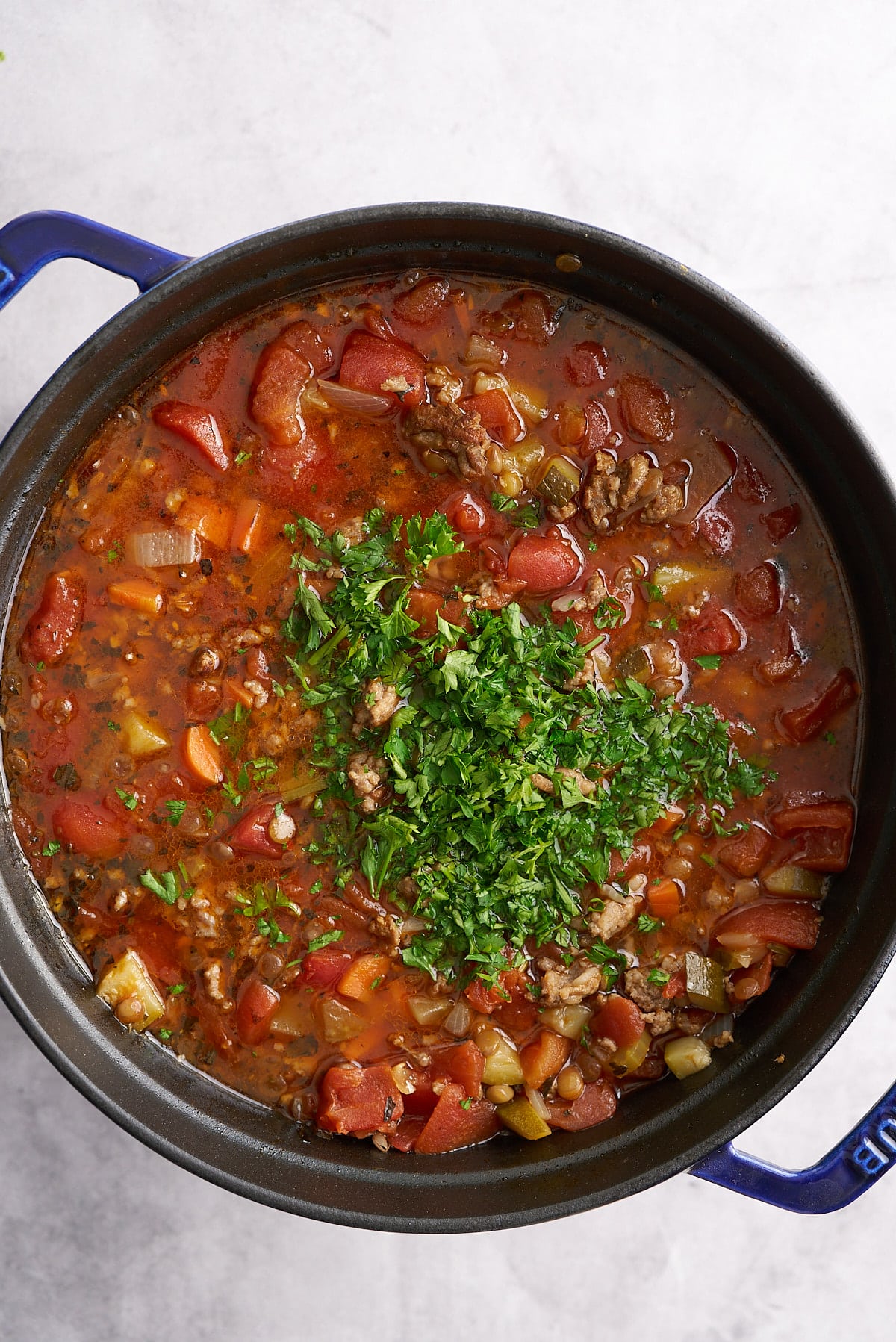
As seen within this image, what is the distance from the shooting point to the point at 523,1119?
3967mm

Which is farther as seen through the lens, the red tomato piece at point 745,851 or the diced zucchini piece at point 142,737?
the red tomato piece at point 745,851

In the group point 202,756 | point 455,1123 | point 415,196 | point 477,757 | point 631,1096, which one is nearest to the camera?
point 477,757

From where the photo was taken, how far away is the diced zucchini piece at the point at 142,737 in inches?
152

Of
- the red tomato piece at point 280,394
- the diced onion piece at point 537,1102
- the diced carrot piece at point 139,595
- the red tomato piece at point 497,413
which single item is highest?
the red tomato piece at point 497,413

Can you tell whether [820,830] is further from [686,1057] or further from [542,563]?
[542,563]

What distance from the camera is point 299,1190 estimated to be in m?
3.85

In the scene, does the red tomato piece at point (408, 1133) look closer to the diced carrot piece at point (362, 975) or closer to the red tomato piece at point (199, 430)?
the diced carrot piece at point (362, 975)

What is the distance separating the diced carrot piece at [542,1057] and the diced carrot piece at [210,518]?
234 cm

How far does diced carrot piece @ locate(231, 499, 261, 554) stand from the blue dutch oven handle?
3.08 feet

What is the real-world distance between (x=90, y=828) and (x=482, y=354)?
7.98ft

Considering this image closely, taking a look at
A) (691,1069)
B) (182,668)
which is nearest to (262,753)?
(182,668)

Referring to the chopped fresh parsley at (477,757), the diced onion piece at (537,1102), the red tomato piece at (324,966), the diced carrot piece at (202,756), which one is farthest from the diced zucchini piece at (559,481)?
the diced onion piece at (537,1102)

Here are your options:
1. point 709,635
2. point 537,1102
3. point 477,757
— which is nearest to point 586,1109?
point 537,1102

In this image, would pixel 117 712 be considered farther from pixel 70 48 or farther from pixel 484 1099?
pixel 70 48
